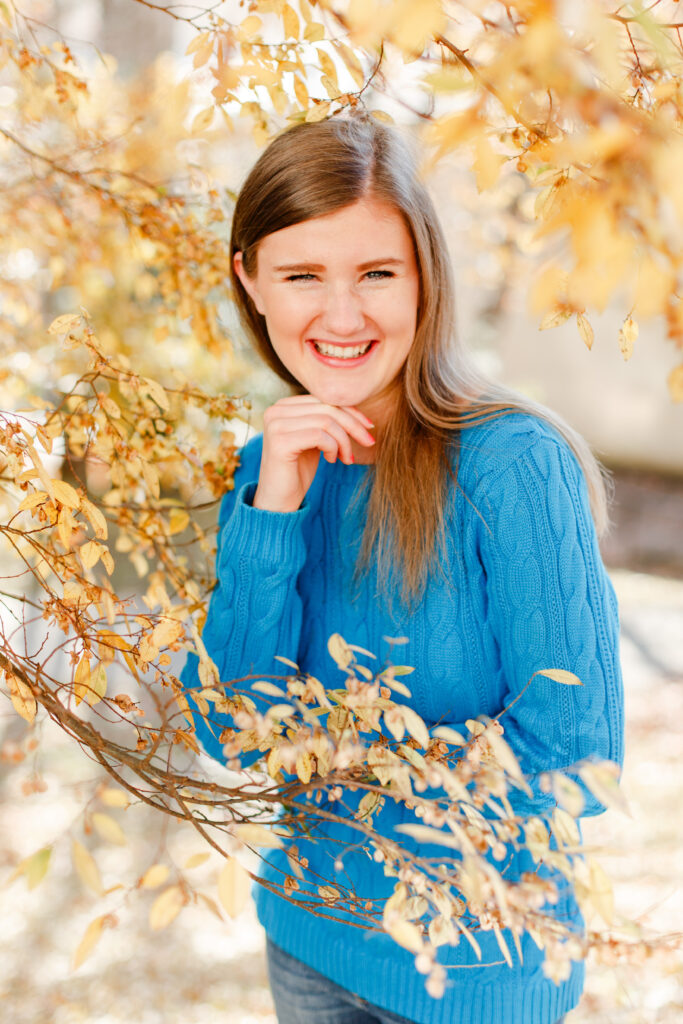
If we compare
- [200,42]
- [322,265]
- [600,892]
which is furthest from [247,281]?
A: [600,892]

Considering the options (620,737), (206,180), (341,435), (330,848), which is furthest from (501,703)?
(206,180)

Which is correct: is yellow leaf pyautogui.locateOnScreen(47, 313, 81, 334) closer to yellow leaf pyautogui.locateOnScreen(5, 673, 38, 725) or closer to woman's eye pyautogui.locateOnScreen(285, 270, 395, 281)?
woman's eye pyautogui.locateOnScreen(285, 270, 395, 281)

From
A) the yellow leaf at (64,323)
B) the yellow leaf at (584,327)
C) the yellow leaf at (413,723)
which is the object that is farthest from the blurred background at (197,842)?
the yellow leaf at (64,323)

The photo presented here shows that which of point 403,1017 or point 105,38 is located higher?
point 105,38

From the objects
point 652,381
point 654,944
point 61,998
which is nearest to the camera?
point 654,944

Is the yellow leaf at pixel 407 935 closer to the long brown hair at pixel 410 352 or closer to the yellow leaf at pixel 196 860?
the yellow leaf at pixel 196 860

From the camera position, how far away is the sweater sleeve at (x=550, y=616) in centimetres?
116

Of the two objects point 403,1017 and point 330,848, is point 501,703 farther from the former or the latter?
point 403,1017

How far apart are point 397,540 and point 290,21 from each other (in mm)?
756

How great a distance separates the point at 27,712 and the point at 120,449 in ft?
1.69

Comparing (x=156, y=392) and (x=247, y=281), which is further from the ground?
(x=247, y=281)

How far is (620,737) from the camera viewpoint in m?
1.19

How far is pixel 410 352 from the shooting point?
1.39m

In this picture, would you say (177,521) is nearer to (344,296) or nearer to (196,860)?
(344,296)
